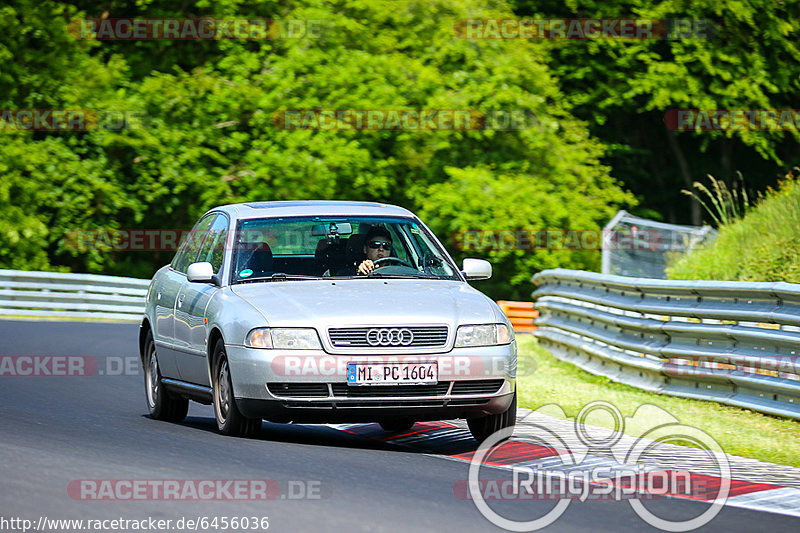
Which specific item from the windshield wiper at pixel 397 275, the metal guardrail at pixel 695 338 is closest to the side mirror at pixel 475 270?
the windshield wiper at pixel 397 275

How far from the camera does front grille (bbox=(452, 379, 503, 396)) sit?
9359mm

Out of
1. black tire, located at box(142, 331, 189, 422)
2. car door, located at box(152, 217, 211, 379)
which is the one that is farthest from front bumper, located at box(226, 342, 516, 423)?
black tire, located at box(142, 331, 189, 422)

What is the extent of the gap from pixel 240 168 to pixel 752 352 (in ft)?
77.6

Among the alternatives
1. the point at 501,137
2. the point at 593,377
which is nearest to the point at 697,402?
the point at 593,377

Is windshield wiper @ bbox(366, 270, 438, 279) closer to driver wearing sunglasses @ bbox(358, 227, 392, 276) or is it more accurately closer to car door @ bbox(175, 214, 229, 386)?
driver wearing sunglasses @ bbox(358, 227, 392, 276)

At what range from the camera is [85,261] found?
35156mm

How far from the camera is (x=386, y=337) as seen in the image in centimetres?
919

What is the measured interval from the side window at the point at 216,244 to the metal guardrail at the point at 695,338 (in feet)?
14.2

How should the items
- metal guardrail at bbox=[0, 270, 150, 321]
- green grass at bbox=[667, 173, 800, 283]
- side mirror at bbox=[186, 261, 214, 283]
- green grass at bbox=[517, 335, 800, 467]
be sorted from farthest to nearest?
metal guardrail at bbox=[0, 270, 150, 321] < green grass at bbox=[667, 173, 800, 283] < side mirror at bbox=[186, 261, 214, 283] < green grass at bbox=[517, 335, 800, 467]

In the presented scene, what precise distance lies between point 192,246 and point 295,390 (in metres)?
2.99

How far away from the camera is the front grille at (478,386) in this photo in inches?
368

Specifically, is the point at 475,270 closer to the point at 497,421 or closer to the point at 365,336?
the point at 497,421

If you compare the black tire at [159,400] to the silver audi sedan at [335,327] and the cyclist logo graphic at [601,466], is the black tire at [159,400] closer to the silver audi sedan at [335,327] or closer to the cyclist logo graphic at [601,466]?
the silver audi sedan at [335,327]

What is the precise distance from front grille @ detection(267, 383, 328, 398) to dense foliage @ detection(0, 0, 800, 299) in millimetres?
23303
